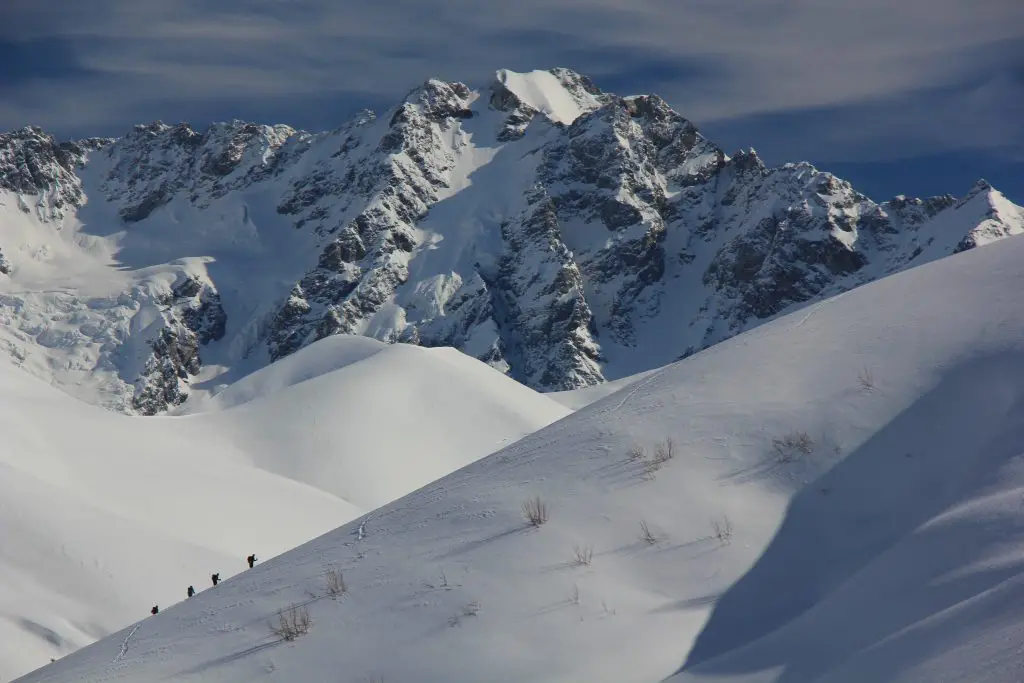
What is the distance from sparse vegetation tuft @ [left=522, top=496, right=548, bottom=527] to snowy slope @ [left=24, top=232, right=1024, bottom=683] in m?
0.09

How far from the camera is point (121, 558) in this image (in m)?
37.1

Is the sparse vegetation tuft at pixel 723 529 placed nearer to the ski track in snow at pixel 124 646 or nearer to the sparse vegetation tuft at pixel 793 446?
the sparse vegetation tuft at pixel 793 446

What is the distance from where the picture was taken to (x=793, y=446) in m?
10.1

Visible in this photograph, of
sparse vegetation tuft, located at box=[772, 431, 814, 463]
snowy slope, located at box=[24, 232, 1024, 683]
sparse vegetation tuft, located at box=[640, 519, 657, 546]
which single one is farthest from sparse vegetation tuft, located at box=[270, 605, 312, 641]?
sparse vegetation tuft, located at box=[772, 431, 814, 463]

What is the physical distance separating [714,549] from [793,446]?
1.53 metres

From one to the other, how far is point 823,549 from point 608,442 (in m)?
2.55

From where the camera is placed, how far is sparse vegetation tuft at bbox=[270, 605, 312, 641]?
29.4 feet

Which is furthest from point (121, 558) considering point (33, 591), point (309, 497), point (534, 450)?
point (534, 450)

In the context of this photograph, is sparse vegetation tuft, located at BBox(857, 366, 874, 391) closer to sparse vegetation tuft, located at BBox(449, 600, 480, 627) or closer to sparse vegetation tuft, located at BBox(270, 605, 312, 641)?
sparse vegetation tuft, located at BBox(449, 600, 480, 627)

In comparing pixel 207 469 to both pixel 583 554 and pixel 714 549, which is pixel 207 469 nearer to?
pixel 583 554

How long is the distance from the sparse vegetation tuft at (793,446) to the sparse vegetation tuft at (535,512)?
2184mm

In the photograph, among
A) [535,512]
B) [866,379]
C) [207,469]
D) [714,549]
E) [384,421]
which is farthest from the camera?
[384,421]

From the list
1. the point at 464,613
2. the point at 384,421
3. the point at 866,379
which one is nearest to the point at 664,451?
the point at 866,379

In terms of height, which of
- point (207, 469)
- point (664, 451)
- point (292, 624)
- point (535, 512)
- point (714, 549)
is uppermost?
point (207, 469)
